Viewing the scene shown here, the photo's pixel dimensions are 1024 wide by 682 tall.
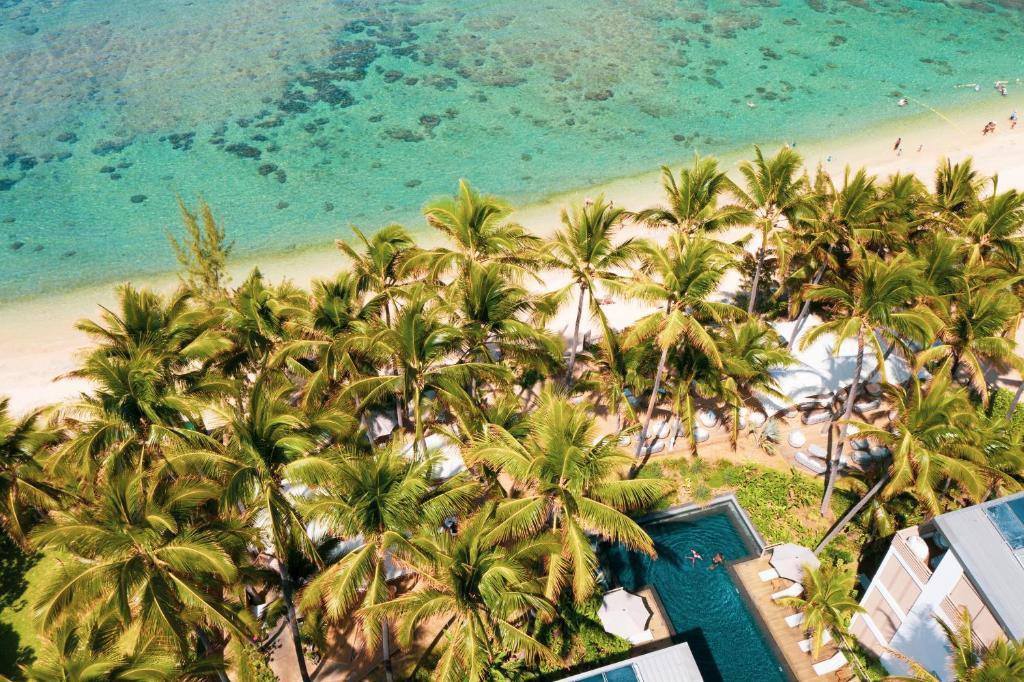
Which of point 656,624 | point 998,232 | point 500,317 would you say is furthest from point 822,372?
point 500,317

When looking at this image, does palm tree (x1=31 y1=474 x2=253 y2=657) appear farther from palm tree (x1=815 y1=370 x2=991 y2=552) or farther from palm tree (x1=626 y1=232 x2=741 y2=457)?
palm tree (x1=815 y1=370 x2=991 y2=552)

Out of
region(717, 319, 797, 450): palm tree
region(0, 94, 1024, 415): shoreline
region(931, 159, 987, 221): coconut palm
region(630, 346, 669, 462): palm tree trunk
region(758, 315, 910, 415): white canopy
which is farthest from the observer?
region(0, 94, 1024, 415): shoreline

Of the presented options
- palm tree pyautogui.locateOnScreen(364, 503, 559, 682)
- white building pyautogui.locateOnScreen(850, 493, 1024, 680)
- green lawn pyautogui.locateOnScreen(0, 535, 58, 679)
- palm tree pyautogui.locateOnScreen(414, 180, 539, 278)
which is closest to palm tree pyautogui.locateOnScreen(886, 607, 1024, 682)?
white building pyautogui.locateOnScreen(850, 493, 1024, 680)

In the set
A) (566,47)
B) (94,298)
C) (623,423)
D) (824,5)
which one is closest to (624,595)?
(623,423)

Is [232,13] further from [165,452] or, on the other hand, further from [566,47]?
[165,452]

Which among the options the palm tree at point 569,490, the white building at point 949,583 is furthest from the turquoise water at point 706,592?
the palm tree at point 569,490

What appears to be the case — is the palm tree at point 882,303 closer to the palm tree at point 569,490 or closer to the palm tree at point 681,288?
the palm tree at point 681,288
